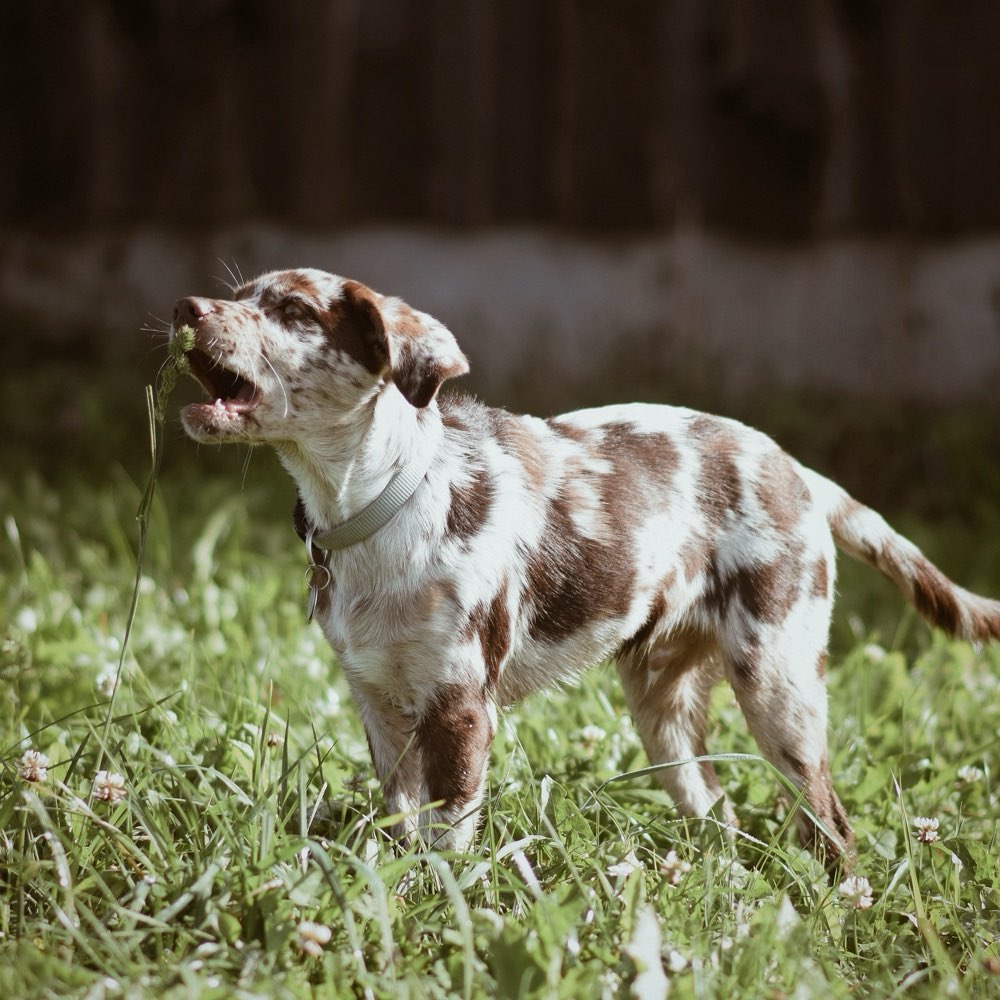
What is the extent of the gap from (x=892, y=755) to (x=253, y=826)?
1.90 m

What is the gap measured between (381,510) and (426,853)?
2.39 ft

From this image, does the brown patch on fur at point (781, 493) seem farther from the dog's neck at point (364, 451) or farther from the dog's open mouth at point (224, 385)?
the dog's open mouth at point (224, 385)

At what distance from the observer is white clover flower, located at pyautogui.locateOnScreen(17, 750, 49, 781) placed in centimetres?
262

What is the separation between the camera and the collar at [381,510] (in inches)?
108

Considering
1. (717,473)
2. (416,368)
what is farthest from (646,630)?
(416,368)

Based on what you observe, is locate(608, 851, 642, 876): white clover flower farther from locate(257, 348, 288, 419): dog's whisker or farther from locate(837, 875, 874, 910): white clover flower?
locate(257, 348, 288, 419): dog's whisker

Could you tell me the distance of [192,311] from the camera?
263 centimetres

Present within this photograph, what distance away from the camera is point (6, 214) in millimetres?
7910

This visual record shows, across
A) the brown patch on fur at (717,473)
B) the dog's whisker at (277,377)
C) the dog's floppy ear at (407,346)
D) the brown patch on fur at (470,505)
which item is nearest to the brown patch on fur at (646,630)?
the brown patch on fur at (717,473)

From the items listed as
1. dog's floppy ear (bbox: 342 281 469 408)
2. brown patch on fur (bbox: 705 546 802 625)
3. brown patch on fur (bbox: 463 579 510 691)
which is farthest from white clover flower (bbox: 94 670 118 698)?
brown patch on fur (bbox: 705 546 802 625)

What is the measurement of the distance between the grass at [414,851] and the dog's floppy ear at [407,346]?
522 mm

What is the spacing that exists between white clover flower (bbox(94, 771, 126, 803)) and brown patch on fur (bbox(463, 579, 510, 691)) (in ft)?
2.51

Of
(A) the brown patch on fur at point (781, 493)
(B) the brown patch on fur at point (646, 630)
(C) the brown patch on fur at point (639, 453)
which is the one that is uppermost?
(C) the brown patch on fur at point (639, 453)

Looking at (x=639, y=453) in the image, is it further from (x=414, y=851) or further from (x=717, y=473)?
(x=414, y=851)
